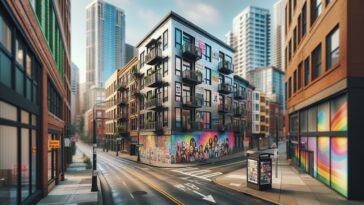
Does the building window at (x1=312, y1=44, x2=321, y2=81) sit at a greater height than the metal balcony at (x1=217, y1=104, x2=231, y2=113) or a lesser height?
greater

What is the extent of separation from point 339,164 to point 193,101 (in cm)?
2261

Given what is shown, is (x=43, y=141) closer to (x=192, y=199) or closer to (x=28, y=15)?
(x=28, y=15)

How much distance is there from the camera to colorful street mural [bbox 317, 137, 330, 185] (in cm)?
1834

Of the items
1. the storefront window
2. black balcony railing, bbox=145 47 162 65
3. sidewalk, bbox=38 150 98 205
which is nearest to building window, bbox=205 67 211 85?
black balcony railing, bbox=145 47 162 65

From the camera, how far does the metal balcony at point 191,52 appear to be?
36000mm

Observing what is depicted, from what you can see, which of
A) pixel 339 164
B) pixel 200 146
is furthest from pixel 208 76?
pixel 339 164

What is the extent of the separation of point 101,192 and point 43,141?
554cm

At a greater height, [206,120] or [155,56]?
[155,56]

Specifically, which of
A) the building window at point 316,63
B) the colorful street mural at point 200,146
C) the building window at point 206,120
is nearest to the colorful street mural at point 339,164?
the building window at point 316,63

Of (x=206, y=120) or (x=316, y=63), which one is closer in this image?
(x=316, y=63)

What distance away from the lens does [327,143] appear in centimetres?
1839

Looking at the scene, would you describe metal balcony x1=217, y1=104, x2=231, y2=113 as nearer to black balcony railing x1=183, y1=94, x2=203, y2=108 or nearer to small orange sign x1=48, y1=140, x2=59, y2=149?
black balcony railing x1=183, y1=94, x2=203, y2=108

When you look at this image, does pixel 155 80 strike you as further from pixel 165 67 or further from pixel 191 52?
pixel 191 52

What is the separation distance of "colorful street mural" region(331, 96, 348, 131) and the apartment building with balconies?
67.3 ft
